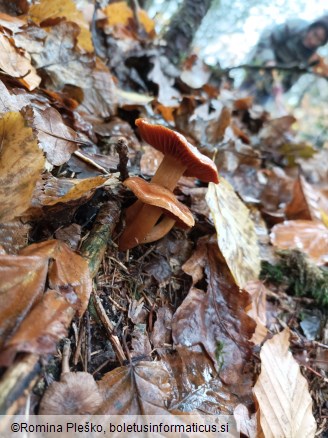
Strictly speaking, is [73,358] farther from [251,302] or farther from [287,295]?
[287,295]

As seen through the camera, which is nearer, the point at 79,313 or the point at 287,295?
the point at 79,313

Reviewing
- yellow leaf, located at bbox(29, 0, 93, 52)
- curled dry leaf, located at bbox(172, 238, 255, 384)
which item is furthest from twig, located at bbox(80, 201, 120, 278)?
yellow leaf, located at bbox(29, 0, 93, 52)

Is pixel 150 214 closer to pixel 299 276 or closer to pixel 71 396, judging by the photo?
pixel 71 396

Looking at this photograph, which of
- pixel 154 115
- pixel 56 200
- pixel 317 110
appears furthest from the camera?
pixel 317 110

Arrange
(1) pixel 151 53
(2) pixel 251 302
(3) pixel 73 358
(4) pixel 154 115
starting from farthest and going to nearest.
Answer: (1) pixel 151 53
(4) pixel 154 115
(2) pixel 251 302
(3) pixel 73 358

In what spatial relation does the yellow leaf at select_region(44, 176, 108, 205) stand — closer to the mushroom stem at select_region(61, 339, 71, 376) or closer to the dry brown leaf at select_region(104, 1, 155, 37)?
the mushroom stem at select_region(61, 339, 71, 376)

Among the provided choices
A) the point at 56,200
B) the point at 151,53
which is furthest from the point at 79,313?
the point at 151,53

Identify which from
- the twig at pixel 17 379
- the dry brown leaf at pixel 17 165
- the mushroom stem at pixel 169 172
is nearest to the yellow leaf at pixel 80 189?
the dry brown leaf at pixel 17 165

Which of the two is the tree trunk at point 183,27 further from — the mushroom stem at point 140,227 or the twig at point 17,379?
the twig at point 17,379
